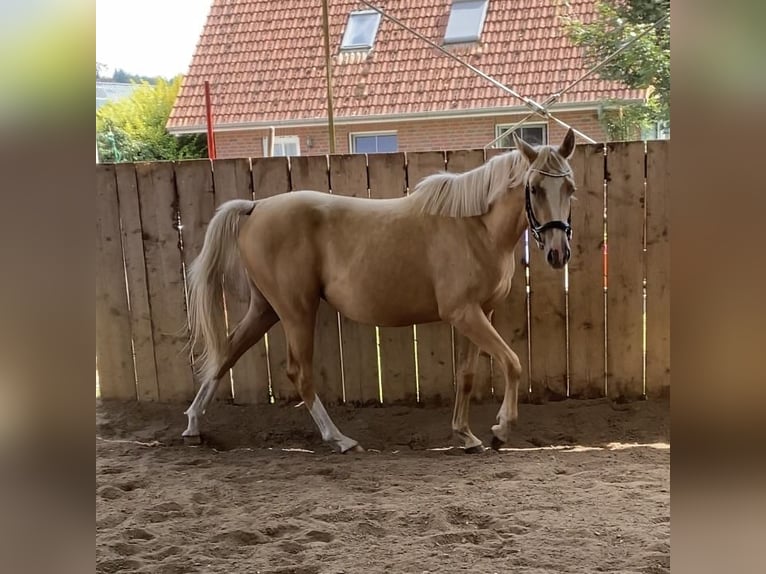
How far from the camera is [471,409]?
12.8 ft

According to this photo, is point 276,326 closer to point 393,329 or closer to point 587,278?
point 393,329

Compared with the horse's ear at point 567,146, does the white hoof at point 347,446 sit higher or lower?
lower

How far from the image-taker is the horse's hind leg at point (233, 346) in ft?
12.1

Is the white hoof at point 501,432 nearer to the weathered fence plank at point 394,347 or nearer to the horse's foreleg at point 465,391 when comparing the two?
the horse's foreleg at point 465,391

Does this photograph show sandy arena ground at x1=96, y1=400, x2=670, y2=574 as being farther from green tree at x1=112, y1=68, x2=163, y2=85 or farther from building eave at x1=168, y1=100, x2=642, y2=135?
green tree at x1=112, y1=68, x2=163, y2=85

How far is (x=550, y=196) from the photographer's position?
3.04m

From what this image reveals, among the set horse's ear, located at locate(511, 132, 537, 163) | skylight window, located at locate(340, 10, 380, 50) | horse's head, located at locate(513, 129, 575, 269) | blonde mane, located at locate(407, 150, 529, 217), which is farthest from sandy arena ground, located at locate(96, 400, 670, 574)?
skylight window, located at locate(340, 10, 380, 50)

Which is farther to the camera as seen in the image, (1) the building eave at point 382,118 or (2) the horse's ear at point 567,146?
(1) the building eave at point 382,118

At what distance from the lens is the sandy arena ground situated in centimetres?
221

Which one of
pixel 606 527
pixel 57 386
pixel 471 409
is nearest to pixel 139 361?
pixel 471 409

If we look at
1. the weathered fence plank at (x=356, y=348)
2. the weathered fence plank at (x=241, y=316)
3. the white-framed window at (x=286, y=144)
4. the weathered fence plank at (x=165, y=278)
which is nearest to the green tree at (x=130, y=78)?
the white-framed window at (x=286, y=144)

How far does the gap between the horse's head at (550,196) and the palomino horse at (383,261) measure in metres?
0.14

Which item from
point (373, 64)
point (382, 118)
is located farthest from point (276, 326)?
point (373, 64)

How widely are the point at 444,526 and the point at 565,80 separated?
8.15 meters
